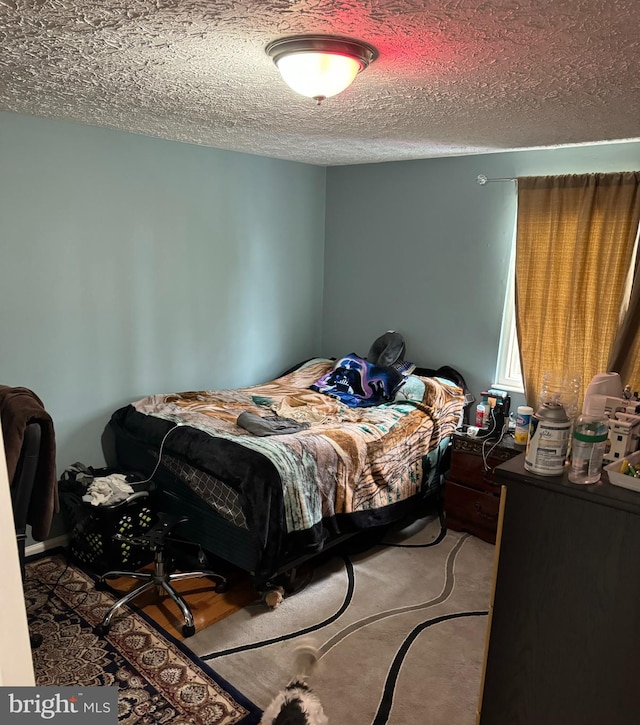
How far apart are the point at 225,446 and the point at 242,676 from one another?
3.27ft

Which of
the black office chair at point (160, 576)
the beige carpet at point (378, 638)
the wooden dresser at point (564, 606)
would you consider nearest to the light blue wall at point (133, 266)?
the black office chair at point (160, 576)

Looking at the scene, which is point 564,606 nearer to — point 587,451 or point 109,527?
point 587,451

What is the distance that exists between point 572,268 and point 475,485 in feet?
4.62

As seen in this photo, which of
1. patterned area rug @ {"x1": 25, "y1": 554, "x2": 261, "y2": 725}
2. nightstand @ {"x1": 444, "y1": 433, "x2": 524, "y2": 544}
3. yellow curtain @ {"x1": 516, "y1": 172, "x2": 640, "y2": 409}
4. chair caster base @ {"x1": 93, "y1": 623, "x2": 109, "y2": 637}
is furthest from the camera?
nightstand @ {"x1": 444, "y1": 433, "x2": 524, "y2": 544}

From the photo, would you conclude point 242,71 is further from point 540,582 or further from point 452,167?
point 452,167

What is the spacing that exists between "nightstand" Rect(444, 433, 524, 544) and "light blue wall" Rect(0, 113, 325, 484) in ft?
5.37

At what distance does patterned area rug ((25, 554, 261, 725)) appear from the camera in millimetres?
2109

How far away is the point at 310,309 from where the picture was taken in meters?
4.71

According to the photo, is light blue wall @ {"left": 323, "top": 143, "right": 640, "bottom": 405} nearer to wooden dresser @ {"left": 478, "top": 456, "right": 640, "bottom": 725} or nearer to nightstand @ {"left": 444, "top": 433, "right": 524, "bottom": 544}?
nightstand @ {"left": 444, "top": 433, "right": 524, "bottom": 544}

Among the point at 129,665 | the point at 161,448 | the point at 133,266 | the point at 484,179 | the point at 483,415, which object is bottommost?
the point at 129,665

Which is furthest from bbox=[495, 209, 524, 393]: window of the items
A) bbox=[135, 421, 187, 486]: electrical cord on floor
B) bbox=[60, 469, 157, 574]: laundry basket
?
bbox=[60, 469, 157, 574]: laundry basket

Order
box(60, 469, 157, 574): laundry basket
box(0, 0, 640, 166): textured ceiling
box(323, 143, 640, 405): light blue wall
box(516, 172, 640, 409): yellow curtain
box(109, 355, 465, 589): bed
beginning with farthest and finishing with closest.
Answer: box(323, 143, 640, 405): light blue wall → box(516, 172, 640, 409): yellow curtain → box(60, 469, 157, 574): laundry basket → box(109, 355, 465, 589): bed → box(0, 0, 640, 166): textured ceiling

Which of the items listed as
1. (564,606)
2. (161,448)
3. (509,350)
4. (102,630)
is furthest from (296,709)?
(509,350)

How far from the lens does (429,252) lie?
411cm
